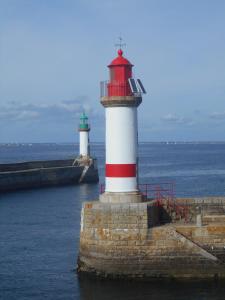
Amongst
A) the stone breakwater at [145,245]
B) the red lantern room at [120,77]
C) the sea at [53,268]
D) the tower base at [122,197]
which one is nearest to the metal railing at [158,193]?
the tower base at [122,197]

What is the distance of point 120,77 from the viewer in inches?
588

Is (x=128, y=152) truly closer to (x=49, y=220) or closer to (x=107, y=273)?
(x=107, y=273)

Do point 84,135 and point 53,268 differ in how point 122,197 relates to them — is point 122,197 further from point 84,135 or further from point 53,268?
point 84,135

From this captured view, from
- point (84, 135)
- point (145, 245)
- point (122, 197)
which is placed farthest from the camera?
point (84, 135)

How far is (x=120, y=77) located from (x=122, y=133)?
143cm

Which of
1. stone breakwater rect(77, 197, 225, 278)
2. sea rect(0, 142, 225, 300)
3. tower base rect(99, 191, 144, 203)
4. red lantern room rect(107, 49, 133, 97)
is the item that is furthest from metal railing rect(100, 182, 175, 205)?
red lantern room rect(107, 49, 133, 97)

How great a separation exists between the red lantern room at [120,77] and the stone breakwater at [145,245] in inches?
113

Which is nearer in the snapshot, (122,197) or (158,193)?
(122,197)

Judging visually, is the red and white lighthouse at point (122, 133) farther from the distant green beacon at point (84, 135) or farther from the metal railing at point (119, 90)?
the distant green beacon at point (84, 135)

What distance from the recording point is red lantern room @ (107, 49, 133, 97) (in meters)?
14.9

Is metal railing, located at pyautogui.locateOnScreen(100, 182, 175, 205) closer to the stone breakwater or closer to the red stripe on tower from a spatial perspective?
the red stripe on tower

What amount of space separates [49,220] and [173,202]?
33.5 ft

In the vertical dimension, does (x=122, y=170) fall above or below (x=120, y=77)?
below

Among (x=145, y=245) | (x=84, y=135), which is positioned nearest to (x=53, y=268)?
(x=145, y=245)
